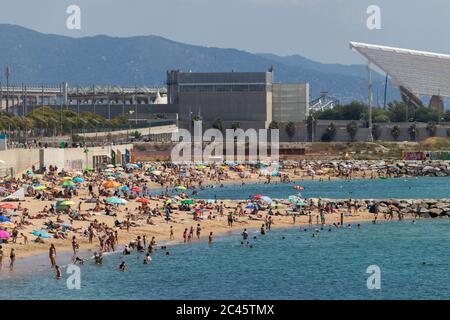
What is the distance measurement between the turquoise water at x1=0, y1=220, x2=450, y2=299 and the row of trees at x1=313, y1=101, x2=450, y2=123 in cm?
10098

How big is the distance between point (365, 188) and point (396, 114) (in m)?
72.0

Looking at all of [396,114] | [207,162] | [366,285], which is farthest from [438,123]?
[366,285]

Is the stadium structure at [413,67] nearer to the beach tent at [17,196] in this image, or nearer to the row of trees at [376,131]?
the row of trees at [376,131]

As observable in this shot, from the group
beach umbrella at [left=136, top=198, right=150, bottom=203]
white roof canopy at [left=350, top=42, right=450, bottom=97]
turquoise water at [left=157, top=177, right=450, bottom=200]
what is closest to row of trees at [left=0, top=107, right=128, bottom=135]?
turquoise water at [left=157, top=177, right=450, bottom=200]

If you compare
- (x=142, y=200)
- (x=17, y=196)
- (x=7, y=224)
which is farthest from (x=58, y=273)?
(x=142, y=200)

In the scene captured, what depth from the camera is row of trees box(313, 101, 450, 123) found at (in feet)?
507

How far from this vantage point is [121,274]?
3919 cm

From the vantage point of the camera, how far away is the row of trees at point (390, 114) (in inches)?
6083

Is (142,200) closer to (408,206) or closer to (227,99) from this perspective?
(408,206)

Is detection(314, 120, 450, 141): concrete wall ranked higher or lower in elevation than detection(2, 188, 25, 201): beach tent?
higher

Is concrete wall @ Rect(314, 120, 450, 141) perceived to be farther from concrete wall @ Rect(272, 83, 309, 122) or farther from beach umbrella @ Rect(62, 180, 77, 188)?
beach umbrella @ Rect(62, 180, 77, 188)

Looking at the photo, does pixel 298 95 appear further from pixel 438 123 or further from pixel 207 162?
pixel 207 162

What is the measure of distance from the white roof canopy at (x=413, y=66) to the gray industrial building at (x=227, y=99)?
665 inches

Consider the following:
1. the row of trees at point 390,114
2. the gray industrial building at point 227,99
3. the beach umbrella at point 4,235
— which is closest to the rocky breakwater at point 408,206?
the beach umbrella at point 4,235
